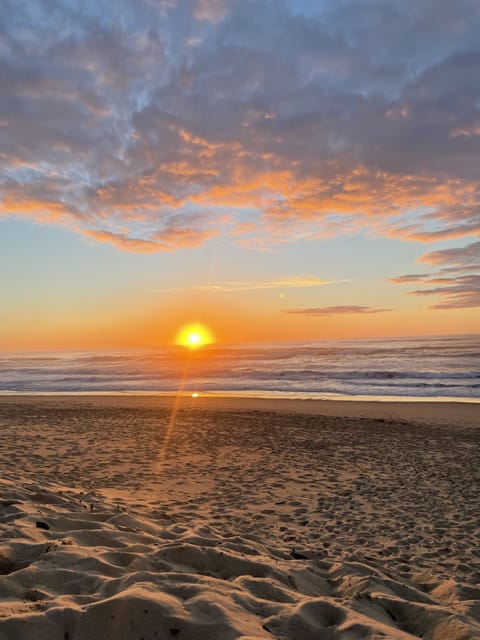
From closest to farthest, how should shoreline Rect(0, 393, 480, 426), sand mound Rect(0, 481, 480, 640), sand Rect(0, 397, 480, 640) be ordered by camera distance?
sand mound Rect(0, 481, 480, 640), sand Rect(0, 397, 480, 640), shoreline Rect(0, 393, 480, 426)

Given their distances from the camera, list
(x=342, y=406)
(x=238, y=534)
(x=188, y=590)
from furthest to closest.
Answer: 1. (x=342, y=406)
2. (x=238, y=534)
3. (x=188, y=590)

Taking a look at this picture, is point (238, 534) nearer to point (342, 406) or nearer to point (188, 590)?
point (188, 590)

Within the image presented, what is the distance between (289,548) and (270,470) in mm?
4284

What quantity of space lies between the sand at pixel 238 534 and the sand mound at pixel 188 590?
16 millimetres

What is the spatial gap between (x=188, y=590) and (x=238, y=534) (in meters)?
2.72

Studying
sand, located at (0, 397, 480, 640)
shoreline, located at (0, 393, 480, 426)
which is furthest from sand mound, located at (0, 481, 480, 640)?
shoreline, located at (0, 393, 480, 426)

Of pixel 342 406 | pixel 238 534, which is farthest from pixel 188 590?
pixel 342 406

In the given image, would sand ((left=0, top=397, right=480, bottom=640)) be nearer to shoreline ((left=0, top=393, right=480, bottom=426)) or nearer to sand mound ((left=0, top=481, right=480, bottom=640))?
sand mound ((left=0, top=481, right=480, bottom=640))

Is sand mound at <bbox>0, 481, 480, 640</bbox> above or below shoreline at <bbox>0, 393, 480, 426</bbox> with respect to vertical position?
above

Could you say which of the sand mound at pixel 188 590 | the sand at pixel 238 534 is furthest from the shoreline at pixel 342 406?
the sand mound at pixel 188 590

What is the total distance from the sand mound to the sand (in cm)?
2

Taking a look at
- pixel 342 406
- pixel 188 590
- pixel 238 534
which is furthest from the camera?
pixel 342 406

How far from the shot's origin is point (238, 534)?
→ 19.3ft

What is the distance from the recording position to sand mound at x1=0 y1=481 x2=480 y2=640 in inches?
111
